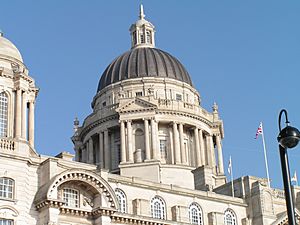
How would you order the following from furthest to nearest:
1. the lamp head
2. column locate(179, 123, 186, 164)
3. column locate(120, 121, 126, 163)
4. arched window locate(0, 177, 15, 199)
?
1. column locate(179, 123, 186, 164)
2. column locate(120, 121, 126, 163)
3. arched window locate(0, 177, 15, 199)
4. the lamp head

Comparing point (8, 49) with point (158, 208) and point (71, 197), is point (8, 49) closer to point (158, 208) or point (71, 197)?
point (71, 197)

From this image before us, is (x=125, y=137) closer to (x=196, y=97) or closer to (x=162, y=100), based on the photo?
(x=162, y=100)

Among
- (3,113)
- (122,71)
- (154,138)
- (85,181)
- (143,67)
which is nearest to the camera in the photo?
(85,181)

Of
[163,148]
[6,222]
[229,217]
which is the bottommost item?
[6,222]

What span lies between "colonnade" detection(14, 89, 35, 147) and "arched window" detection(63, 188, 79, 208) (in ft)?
19.6

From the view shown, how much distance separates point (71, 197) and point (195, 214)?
50.4 ft

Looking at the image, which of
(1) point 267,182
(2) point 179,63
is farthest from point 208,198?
(2) point 179,63

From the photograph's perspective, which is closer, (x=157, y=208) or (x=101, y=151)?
(x=157, y=208)

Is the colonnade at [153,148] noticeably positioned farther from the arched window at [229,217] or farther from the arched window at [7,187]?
the arched window at [7,187]

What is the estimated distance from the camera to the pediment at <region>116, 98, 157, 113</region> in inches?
3401

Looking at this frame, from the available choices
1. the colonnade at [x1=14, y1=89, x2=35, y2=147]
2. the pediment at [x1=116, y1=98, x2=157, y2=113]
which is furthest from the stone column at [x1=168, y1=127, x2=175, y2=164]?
the colonnade at [x1=14, y1=89, x2=35, y2=147]

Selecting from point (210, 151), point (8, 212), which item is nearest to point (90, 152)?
point (210, 151)

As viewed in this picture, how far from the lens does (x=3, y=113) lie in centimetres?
5922

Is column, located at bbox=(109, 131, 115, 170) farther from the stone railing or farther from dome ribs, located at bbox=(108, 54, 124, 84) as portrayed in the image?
the stone railing
